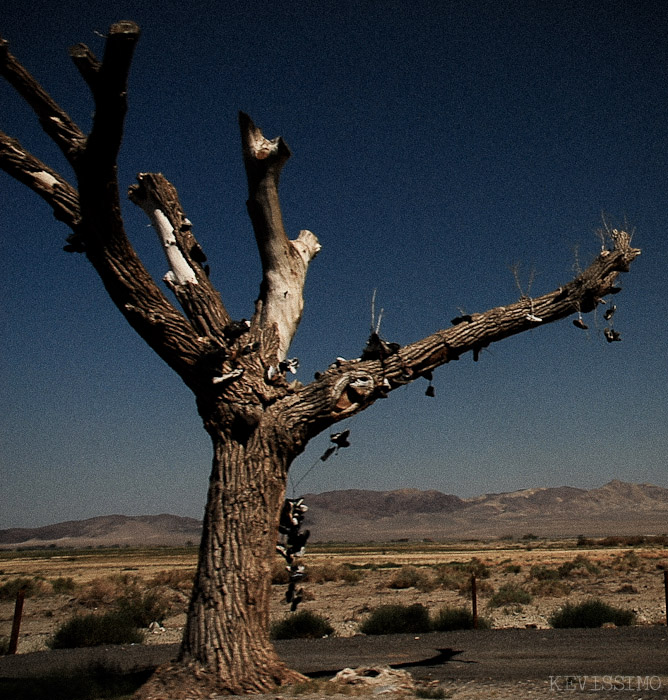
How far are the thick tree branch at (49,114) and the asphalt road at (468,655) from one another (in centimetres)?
716

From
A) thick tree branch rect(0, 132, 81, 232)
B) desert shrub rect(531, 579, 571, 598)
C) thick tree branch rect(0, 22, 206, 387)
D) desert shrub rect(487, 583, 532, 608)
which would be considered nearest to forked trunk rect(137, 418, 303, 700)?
thick tree branch rect(0, 22, 206, 387)

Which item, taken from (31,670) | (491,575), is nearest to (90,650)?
(31,670)

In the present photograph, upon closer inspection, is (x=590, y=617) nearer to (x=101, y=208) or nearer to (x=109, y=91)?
(x=101, y=208)

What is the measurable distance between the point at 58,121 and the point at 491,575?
106 ft

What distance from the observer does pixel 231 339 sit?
7.22 meters

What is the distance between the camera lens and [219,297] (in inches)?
298

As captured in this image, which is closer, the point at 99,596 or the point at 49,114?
the point at 49,114

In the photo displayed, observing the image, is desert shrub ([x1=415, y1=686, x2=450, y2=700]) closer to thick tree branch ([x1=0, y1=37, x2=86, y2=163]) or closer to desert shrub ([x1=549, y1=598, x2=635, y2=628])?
thick tree branch ([x1=0, y1=37, x2=86, y2=163])

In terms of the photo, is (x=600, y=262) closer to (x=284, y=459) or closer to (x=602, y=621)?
(x=284, y=459)

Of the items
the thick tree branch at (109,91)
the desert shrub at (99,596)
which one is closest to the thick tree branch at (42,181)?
the thick tree branch at (109,91)

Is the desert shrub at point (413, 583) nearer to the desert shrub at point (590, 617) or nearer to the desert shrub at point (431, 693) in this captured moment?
the desert shrub at point (590, 617)

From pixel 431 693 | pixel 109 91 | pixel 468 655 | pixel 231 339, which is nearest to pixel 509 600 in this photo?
pixel 468 655

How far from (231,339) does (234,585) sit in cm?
257

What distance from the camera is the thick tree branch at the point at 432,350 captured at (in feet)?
23.5
